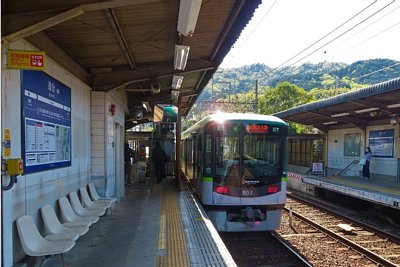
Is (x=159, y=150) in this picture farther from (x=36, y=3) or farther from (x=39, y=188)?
(x=36, y=3)

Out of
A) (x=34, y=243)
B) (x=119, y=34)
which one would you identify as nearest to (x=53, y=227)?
(x=34, y=243)

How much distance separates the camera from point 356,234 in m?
9.47

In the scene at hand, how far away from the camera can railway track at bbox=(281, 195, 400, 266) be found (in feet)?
24.9

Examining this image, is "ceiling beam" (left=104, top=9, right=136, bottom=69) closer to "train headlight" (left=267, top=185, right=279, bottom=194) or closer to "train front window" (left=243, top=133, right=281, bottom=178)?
"train front window" (left=243, top=133, right=281, bottom=178)

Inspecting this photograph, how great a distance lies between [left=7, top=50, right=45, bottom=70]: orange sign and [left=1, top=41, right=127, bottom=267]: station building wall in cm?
13

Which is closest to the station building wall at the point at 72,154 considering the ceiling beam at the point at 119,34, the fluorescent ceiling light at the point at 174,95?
the ceiling beam at the point at 119,34

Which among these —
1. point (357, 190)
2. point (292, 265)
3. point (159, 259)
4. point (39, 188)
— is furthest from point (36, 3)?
point (357, 190)

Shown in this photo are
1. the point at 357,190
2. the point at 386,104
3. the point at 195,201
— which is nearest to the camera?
the point at 195,201

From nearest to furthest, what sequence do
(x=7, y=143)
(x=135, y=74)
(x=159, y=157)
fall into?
(x=7, y=143) → (x=135, y=74) → (x=159, y=157)

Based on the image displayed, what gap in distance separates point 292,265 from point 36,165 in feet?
15.6

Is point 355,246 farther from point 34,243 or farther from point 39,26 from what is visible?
point 39,26

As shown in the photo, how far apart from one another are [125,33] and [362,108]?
417 inches

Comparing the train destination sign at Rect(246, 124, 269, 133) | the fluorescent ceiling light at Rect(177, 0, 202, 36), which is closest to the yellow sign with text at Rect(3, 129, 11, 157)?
the fluorescent ceiling light at Rect(177, 0, 202, 36)

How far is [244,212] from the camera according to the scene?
844 cm
